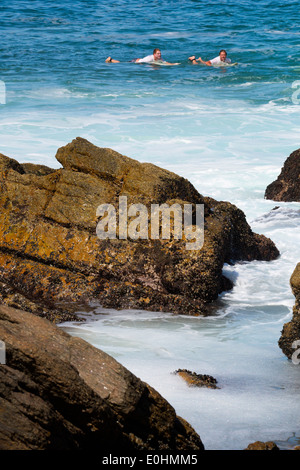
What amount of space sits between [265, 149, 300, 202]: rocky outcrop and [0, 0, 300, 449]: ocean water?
211 mm

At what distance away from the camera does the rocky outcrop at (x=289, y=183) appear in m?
11.4

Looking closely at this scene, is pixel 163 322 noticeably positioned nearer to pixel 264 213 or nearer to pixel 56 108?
pixel 264 213

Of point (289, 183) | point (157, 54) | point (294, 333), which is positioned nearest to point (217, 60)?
point (157, 54)

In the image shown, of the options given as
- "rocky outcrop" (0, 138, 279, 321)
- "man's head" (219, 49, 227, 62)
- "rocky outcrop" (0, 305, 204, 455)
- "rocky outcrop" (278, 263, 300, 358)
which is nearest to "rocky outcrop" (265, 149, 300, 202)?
"rocky outcrop" (0, 138, 279, 321)

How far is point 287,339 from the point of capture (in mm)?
5980

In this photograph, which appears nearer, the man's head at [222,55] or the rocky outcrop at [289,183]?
the rocky outcrop at [289,183]

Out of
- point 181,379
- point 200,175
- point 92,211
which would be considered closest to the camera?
→ point 181,379

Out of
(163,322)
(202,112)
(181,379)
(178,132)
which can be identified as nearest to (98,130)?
(178,132)

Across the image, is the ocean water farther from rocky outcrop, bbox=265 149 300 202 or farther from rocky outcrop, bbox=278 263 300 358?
rocky outcrop, bbox=265 149 300 202

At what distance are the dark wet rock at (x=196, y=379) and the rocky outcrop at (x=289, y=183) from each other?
6601mm

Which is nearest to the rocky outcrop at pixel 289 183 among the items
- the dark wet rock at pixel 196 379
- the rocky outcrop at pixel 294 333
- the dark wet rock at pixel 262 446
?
the rocky outcrop at pixel 294 333

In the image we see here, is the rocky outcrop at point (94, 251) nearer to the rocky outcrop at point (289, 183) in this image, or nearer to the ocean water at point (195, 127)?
the ocean water at point (195, 127)

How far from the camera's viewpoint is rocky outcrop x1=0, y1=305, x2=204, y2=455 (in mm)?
3201

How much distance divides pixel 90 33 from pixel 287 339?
87.8 feet
